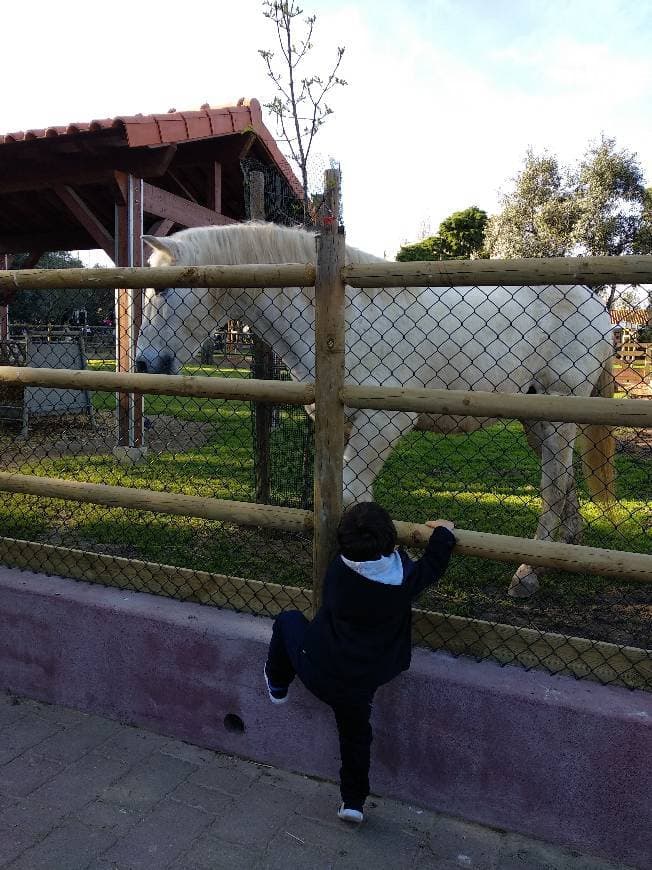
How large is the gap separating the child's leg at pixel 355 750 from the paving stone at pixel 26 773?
1096 mm

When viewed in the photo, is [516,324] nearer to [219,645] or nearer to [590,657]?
[590,657]

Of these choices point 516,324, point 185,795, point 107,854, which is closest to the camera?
point 107,854

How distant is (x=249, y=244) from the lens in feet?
10.9

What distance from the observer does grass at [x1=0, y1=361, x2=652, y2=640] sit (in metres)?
3.71

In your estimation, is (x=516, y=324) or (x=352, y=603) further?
(x=516, y=324)

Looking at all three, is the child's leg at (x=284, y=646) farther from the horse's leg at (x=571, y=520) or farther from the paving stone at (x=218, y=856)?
the horse's leg at (x=571, y=520)

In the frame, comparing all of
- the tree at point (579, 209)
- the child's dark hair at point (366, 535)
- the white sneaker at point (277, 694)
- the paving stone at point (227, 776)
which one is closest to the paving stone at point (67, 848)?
the paving stone at point (227, 776)

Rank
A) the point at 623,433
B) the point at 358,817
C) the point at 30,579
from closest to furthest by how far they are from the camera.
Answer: the point at 358,817, the point at 30,579, the point at 623,433

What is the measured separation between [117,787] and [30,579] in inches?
43.0

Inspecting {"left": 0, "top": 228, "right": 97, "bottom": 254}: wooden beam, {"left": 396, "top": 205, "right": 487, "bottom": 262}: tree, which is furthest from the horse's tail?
{"left": 396, "top": 205, "right": 487, "bottom": 262}: tree

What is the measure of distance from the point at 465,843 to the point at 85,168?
23.6 ft

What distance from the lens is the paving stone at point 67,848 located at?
6.16 feet

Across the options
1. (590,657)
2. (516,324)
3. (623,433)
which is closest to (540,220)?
(623,433)

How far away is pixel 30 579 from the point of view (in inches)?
114
